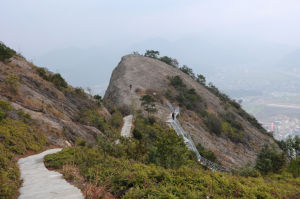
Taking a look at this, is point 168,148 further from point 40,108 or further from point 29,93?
point 29,93

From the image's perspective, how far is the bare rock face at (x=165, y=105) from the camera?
123 ft

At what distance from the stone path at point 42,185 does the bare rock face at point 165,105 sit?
26872 mm

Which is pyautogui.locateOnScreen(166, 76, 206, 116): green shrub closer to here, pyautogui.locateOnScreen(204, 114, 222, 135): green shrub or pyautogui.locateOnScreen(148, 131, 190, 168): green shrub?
pyautogui.locateOnScreen(204, 114, 222, 135): green shrub

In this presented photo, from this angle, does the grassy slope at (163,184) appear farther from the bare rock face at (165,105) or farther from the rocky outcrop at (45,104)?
the bare rock face at (165,105)

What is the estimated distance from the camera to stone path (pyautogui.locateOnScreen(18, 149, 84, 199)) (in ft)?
21.8

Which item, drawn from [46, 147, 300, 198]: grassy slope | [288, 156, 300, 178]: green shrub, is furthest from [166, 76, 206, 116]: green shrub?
[46, 147, 300, 198]: grassy slope

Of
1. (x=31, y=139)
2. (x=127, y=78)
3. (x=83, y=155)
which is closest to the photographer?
(x=83, y=155)

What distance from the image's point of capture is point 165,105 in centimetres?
4794

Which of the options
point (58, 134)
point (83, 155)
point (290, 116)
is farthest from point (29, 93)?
point (290, 116)

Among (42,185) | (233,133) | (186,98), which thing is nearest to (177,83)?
(186,98)

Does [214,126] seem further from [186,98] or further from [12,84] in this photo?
[12,84]

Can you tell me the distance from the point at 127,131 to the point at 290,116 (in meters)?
180

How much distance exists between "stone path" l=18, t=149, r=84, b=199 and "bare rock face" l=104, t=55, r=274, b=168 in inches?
1058

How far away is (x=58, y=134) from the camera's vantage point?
16594 millimetres
